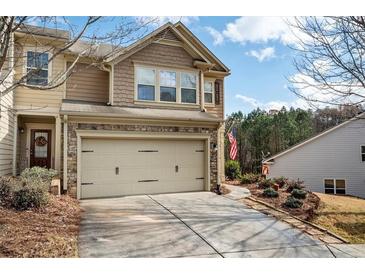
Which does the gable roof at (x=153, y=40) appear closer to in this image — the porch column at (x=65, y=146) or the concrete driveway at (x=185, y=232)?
the porch column at (x=65, y=146)

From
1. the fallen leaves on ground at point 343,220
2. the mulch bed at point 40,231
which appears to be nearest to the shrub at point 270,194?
the fallen leaves on ground at point 343,220

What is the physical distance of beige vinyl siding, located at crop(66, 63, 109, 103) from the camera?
1102 cm

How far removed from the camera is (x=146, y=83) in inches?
425

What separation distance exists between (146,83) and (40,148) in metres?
5.07

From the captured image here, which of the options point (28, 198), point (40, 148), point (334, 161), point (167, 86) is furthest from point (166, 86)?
point (334, 161)

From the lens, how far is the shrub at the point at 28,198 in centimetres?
641

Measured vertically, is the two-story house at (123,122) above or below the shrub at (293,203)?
above

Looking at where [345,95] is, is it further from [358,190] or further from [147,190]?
[358,190]

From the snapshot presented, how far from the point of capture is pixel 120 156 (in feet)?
31.2

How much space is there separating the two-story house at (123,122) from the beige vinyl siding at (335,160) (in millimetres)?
9422

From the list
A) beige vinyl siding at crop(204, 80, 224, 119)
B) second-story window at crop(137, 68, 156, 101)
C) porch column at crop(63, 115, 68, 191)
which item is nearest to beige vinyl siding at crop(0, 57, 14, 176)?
porch column at crop(63, 115, 68, 191)

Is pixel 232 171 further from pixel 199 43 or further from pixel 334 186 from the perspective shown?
pixel 199 43

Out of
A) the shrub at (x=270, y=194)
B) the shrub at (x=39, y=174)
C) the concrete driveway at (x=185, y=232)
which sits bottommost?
the concrete driveway at (x=185, y=232)
